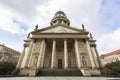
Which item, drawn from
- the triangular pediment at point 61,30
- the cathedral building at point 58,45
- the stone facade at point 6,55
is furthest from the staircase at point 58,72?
the stone facade at point 6,55

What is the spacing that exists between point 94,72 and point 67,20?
26.6m

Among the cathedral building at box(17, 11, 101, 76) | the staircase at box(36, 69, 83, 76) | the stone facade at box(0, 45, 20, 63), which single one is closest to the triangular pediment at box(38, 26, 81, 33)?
the cathedral building at box(17, 11, 101, 76)

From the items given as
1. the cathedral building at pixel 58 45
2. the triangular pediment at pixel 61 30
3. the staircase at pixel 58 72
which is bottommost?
the staircase at pixel 58 72

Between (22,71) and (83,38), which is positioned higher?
(83,38)

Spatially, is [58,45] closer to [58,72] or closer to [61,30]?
[61,30]

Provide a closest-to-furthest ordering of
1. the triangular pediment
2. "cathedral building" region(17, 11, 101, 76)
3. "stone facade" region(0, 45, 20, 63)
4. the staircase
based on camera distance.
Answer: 1. the staircase
2. "cathedral building" region(17, 11, 101, 76)
3. the triangular pediment
4. "stone facade" region(0, 45, 20, 63)

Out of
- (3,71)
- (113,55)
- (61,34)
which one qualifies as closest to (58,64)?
(61,34)

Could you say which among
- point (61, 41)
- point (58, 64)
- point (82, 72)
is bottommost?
point (82, 72)

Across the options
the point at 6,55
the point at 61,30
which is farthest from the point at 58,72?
the point at 6,55

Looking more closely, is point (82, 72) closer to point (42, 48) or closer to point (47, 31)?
point (42, 48)

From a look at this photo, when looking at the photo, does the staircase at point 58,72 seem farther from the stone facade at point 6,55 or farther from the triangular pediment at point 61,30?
the stone facade at point 6,55

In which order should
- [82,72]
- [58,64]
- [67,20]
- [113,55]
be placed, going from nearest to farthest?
[82,72]
[58,64]
[67,20]
[113,55]

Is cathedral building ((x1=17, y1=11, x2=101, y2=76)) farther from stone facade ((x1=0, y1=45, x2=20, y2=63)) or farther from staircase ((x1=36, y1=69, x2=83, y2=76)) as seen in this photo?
stone facade ((x1=0, y1=45, x2=20, y2=63))

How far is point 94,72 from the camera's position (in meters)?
22.0
